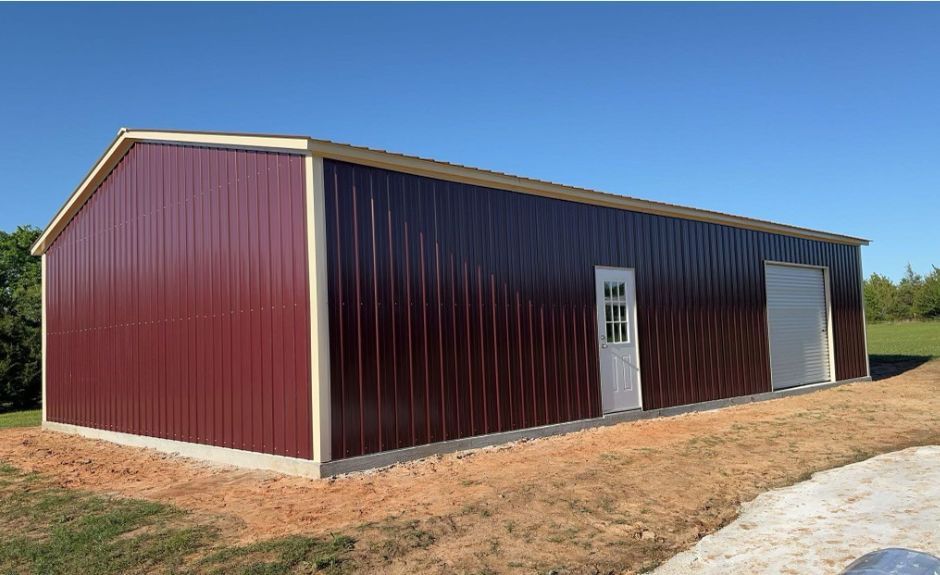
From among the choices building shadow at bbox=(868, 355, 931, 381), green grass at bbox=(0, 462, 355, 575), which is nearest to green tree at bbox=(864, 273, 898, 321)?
building shadow at bbox=(868, 355, 931, 381)

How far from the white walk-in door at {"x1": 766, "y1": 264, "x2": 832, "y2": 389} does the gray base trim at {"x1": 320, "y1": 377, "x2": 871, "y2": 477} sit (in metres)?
1.41

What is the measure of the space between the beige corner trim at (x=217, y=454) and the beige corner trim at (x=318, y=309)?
30 centimetres

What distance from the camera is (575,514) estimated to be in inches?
216

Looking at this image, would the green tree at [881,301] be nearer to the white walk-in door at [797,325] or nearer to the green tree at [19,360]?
the white walk-in door at [797,325]

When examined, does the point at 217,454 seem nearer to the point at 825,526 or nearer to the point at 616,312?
the point at 616,312

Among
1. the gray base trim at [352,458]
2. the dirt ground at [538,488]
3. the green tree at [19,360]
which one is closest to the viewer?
the dirt ground at [538,488]

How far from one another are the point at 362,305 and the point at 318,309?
597mm

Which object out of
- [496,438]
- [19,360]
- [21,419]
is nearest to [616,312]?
[496,438]

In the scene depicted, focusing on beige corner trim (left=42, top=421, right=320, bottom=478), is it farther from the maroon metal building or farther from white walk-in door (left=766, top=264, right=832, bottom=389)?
white walk-in door (left=766, top=264, right=832, bottom=389)

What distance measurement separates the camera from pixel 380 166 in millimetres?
7961

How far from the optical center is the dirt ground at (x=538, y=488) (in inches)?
187

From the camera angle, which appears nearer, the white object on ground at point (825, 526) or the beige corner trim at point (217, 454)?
the white object on ground at point (825, 526)

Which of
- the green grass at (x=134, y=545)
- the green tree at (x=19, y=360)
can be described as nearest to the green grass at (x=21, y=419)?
the green tree at (x=19, y=360)

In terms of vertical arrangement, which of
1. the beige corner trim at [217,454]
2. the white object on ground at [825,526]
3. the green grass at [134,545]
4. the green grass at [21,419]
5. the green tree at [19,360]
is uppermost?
the green tree at [19,360]
